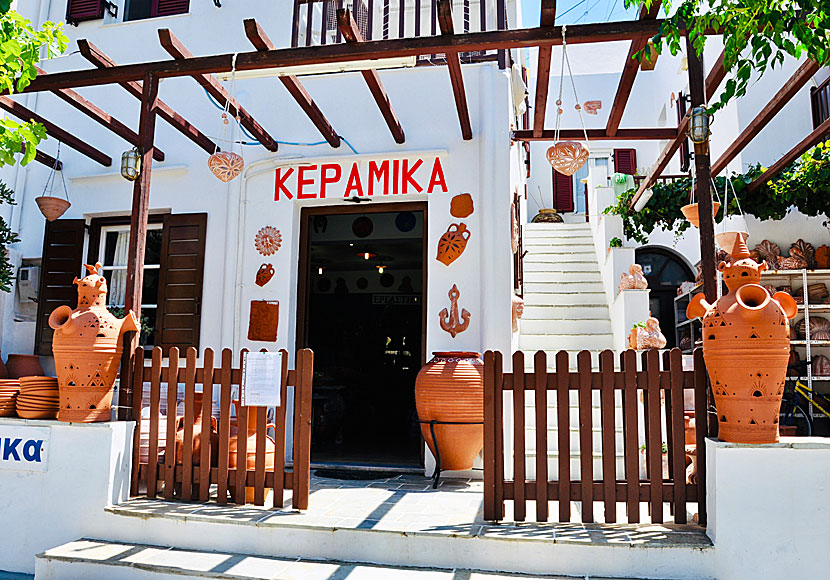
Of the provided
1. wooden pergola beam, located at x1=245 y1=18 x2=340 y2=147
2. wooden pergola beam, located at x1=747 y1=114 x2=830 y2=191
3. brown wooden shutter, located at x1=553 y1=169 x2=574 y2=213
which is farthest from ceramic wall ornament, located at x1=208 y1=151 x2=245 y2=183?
brown wooden shutter, located at x1=553 y1=169 x2=574 y2=213

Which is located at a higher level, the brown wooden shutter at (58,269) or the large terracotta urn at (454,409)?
the brown wooden shutter at (58,269)

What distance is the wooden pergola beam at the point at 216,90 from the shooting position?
4617 millimetres

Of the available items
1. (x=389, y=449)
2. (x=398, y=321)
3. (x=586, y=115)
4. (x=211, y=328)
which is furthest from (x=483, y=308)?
(x=586, y=115)

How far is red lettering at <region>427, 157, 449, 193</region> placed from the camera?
6211 mm

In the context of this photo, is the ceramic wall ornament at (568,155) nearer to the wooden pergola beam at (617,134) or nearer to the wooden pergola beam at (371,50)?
the wooden pergola beam at (371,50)

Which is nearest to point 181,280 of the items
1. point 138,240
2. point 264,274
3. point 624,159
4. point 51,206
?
point 264,274

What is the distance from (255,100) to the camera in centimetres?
691

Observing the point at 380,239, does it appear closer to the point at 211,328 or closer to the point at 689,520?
the point at 211,328

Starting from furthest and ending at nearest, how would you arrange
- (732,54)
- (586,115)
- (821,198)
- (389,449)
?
(586,115)
(821,198)
(389,449)
(732,54)

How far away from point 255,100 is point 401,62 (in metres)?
2.73

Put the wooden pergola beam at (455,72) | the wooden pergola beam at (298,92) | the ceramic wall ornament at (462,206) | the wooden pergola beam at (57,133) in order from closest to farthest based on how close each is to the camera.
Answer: the wooden pergola beam at (455,72) → the wooden pergola beam at (298,92) → the wooden pergola beam at (57,133) → the ceramic wall ornament at (462,206)

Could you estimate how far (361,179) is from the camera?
6402 mm

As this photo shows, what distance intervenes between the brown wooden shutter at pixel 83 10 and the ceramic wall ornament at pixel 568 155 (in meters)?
5.73

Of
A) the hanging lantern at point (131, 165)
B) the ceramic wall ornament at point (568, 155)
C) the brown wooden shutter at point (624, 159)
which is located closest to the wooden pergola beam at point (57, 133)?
the hanging lantern at point (131, 165)
